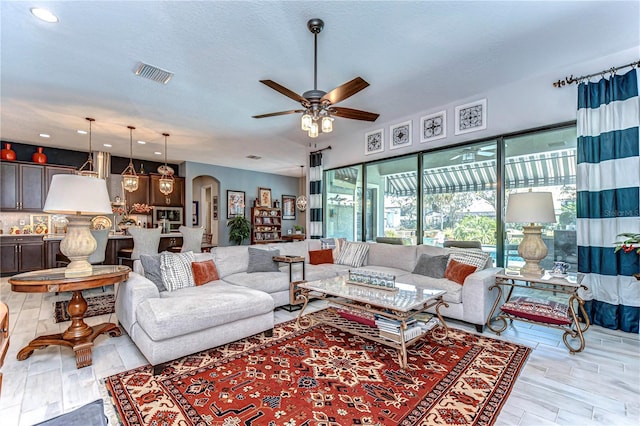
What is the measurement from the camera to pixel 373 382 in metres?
2.14

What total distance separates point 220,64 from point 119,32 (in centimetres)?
93

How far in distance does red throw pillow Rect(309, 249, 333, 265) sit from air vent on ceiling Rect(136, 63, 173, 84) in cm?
321

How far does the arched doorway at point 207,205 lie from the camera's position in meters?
9.15

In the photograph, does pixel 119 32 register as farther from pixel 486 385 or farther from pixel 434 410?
pixel 486 385

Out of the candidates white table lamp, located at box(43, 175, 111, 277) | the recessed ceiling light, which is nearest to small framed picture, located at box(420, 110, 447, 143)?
white table lamp, located at box(43, 175, 111, 277)

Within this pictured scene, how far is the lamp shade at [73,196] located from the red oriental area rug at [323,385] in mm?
1428

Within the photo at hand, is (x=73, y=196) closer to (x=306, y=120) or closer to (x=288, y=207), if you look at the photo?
(x=306, y=120)

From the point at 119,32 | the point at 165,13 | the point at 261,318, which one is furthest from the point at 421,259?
the point at 119,32

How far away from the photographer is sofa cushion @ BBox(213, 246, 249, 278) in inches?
152

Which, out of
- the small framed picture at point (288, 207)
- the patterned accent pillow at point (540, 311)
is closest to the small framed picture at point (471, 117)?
the patterned accent pillow at point (540, 311)

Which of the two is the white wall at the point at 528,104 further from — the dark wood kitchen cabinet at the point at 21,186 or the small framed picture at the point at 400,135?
the dark wood kitchen cabinet at the point at 21,186

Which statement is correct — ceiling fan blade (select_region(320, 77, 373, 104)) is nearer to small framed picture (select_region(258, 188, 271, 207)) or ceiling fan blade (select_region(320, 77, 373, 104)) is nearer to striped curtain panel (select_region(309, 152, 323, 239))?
striped curtain panel (select_region(309, 152, 323, 239))

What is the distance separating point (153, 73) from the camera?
3389 mm

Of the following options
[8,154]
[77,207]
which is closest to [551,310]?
[77,207]
